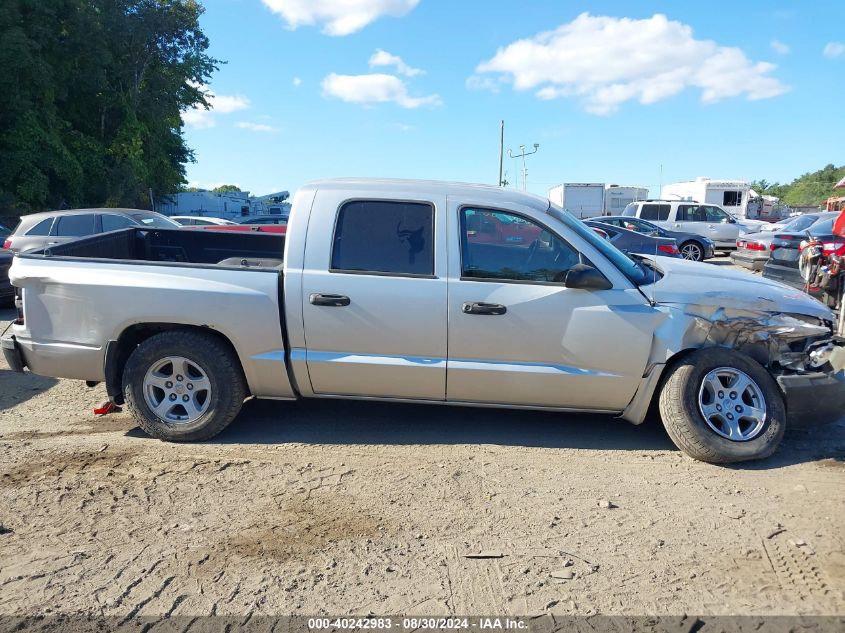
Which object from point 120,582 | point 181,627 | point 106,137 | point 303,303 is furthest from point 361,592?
point 106,137

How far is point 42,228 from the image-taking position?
40.1 feet

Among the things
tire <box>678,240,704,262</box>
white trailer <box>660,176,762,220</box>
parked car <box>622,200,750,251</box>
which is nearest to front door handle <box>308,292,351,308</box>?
tire <box>678,240,704,262</box>

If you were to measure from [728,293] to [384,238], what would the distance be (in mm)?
2434

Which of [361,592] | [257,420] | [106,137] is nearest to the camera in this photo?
[361,592]

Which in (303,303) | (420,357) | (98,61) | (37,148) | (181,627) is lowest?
(181,627)

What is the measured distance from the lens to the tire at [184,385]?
4320 millimetres

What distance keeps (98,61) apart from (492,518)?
114ft

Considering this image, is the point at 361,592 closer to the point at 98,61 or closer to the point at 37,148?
the point at 37,148

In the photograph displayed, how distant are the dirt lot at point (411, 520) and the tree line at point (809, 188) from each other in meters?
68.9

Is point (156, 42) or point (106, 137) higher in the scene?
point (156, 42)

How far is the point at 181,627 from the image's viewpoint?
255cm

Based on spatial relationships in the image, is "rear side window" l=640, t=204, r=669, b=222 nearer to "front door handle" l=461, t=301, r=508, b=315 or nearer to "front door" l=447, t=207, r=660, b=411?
"front door" l=447, t=207, r=660, b=411

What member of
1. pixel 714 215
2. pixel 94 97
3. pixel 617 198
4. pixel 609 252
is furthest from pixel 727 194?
pixel 94 97

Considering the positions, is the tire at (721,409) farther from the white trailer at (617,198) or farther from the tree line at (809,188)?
the tree line at (809,188)
